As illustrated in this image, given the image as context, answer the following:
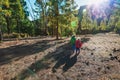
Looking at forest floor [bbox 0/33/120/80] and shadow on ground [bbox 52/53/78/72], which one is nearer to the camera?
forest floor [bbox 0/33/120/80]

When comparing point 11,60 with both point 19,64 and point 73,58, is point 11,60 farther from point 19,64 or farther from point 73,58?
point 73,58

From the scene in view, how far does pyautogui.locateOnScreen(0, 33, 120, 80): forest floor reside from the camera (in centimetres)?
1941

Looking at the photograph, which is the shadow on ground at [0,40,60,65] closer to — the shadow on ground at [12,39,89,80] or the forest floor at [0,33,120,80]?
the forest floor at [0,33,120,80]

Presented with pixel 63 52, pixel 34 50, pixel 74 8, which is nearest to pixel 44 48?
pixel 34 50

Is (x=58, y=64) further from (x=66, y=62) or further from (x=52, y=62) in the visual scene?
(x=66, y=62)

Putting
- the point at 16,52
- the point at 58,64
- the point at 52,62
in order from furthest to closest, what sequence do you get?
the point at 16,52 < the point at 52,62 < the point at 58,64

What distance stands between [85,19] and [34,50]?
255 feet

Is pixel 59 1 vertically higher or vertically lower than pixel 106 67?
higher

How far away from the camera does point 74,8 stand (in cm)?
4662

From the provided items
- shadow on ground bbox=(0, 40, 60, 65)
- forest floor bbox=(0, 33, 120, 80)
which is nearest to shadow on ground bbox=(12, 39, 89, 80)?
forest floor bbox=(0, 33, 120, 80)

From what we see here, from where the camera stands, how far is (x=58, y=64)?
2269 centimetres

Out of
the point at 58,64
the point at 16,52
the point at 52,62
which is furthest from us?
the point at 16,52

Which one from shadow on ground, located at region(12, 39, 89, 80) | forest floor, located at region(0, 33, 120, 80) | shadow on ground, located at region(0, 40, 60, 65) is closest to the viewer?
forest floor, located at region(0, 33, 120, 80)

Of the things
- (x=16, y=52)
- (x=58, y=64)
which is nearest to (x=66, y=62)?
(x=58, y=64)
